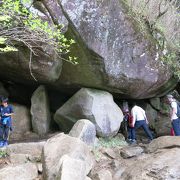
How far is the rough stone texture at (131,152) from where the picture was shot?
873cm

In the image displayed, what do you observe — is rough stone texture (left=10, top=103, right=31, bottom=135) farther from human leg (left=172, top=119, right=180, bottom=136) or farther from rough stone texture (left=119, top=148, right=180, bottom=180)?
human leg (left=172, top=119, right=180, bottom=136)

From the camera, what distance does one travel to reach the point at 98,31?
374 inches

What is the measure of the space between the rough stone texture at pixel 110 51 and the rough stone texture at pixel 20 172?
3.85 m

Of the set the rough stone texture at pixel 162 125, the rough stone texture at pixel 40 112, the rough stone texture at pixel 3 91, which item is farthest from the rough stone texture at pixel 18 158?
the rough stone texture at pixel 162 125

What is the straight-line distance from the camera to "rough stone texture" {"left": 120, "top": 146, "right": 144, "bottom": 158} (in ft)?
28.7

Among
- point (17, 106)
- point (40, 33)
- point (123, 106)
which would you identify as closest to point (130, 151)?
point (123, 106)

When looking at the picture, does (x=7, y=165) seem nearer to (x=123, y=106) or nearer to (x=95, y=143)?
(x=95, y=143)

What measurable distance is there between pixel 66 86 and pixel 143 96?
3.08m

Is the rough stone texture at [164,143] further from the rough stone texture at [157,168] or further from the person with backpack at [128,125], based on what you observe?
the person with backpack at [128,125]

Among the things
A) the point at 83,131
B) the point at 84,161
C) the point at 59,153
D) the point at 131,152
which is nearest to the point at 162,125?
the point at 131,152

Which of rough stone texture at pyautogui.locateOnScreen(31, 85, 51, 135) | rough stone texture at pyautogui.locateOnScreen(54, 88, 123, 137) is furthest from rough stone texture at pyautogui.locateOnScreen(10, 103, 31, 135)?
rough stone texture at pyautogui.locateOnScreen(54, 88, 123, 137)

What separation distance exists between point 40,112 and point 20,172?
14.8 feet

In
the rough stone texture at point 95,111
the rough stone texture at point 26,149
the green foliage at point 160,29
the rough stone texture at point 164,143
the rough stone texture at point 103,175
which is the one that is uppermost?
the green foliage at point 160,29

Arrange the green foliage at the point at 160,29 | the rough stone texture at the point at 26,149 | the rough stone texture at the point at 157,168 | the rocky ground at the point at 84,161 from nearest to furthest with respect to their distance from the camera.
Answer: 1. the rocky ground at the point at 84,161
2. the rough stone texture at the point at 157,168
3. the rough stone texture at the point at 26,149
4. the green foliage at the point at 160,29
